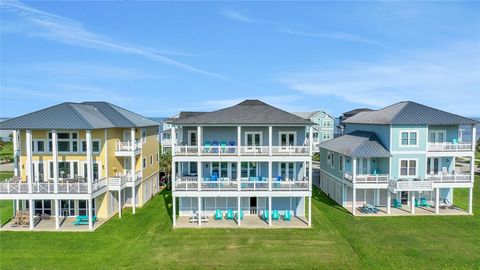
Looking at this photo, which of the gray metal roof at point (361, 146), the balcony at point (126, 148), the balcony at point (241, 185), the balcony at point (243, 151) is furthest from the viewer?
the balcony at point (126, 148)

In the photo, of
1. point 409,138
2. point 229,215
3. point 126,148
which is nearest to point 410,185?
point 409,138

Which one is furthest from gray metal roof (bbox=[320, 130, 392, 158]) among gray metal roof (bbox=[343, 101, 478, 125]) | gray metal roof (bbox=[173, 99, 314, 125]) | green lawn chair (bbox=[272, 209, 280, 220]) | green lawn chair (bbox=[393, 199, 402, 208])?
green lawn chair (bbox=[272, 209, 280, 220])

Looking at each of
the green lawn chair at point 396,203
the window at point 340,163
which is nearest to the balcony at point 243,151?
the window at point 340,163

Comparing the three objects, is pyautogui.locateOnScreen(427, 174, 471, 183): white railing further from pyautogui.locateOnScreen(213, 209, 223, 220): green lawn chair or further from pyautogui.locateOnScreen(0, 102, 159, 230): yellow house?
pyautogui.locateOnScreen(0, 102, 159, 230): yellow house

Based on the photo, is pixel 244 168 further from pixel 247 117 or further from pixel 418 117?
pixel 418 117

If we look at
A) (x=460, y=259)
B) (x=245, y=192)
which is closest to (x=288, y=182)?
(x=245, y=192)

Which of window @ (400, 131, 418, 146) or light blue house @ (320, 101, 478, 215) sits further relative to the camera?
window @ (400, 131, 418, 146)

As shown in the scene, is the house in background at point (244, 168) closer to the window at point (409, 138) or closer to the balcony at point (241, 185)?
the balcony at point (241, 185)
